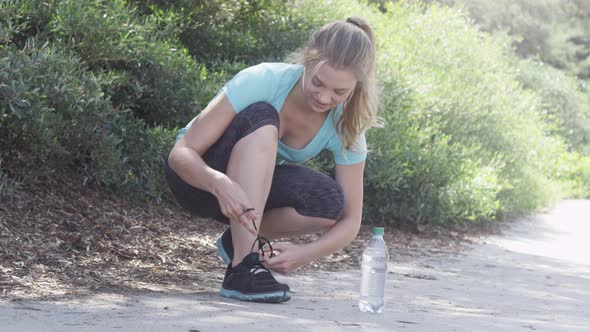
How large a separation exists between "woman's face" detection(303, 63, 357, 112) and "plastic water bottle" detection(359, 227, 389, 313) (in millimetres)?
604

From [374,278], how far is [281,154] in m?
0.71

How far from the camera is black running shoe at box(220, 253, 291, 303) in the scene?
139 inches

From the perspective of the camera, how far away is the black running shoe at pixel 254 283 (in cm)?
352

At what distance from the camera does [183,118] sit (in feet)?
19.9

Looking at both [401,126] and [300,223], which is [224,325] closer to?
[300,223]

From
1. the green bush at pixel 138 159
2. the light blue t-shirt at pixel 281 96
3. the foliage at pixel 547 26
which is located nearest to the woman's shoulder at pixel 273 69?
the light blue t-shirt at pixel 281 96

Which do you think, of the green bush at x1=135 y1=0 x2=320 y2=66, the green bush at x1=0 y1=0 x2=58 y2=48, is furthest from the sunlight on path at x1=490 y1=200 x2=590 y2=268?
the green bush at x1=0 y1=0 x2=58 y2=48

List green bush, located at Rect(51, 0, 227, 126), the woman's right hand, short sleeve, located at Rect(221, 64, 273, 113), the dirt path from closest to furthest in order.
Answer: the dirt path, the woman's right hand, short sleeve, located at Rect(221, 64, 273, 113), green bush, located at Rect(51, 0, 227, 126)

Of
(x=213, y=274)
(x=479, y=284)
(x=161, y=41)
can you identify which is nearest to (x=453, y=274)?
(x=479, y=284)

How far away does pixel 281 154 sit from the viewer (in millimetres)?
4027

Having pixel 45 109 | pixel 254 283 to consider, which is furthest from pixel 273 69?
pixel 45 109

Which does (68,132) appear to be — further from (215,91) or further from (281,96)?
(281,96)

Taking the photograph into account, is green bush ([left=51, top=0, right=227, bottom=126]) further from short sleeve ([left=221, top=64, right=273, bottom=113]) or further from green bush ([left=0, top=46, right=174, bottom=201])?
short sleeve ([left=221, top=64, right=273, bottom=113])

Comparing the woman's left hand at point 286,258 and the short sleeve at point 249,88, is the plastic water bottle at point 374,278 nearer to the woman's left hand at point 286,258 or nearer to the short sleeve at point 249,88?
the woman's left hand at point 286,258
